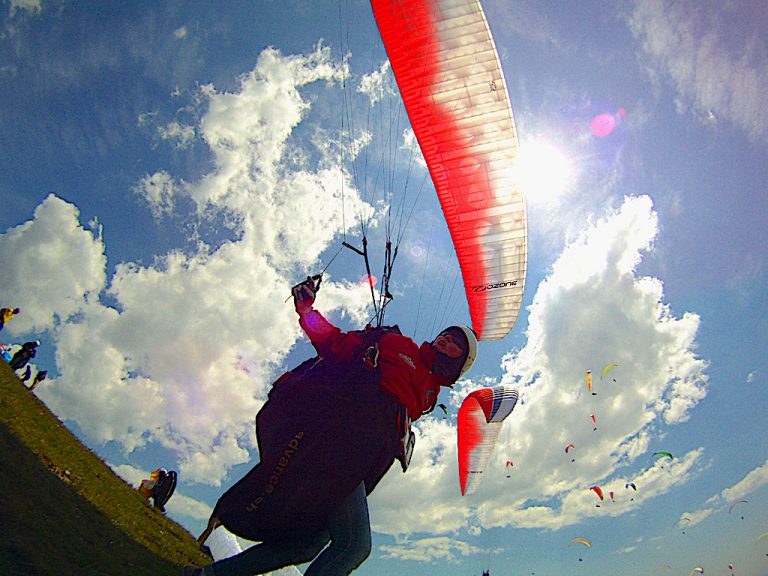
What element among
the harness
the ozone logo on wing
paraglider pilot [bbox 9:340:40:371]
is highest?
the ozone logo on wing

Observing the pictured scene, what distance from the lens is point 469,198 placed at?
7.88 metres

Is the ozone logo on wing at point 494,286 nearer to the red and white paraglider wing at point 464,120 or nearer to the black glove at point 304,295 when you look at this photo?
the red and white paraglider wing at point 464,120

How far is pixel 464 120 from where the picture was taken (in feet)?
23.3

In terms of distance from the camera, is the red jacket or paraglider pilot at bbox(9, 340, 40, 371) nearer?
the red jacket

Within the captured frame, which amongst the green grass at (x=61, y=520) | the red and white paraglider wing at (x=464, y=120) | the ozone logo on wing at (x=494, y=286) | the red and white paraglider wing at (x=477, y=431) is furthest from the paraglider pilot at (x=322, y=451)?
the red and white paraglider wing at (x=477, y=431)

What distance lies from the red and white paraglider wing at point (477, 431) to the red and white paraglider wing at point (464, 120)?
16.5 ft

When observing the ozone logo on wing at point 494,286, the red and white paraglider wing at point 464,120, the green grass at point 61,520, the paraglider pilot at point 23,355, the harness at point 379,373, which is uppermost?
the red and white paraglider wing at point 464,120

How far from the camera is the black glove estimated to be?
2963 mm

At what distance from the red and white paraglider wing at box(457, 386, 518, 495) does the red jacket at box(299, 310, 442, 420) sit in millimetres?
9879

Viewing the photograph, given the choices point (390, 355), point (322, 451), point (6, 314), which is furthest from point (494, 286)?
point (6, 314)

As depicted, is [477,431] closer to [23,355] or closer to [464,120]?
[464,120]

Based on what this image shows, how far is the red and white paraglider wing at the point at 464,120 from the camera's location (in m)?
6.67

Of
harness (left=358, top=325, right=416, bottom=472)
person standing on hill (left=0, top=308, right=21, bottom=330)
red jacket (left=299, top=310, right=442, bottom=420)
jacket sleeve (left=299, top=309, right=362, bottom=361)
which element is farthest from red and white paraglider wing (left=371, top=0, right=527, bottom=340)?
person standing on hill (left=0, top=308, right=21, bottom=330)

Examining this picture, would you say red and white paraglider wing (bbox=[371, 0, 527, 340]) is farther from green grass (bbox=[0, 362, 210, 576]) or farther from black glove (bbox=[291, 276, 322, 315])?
green grass (bbox=[0, 362, 210, 576])
